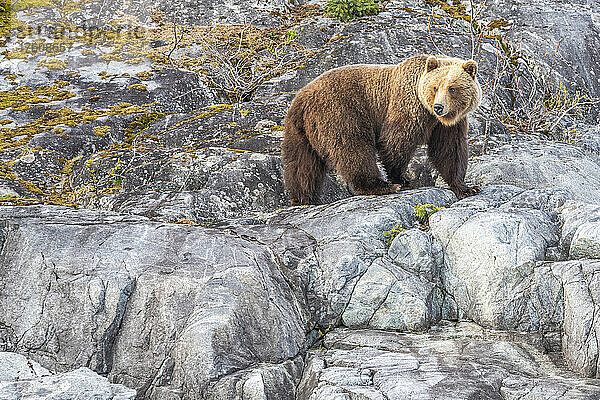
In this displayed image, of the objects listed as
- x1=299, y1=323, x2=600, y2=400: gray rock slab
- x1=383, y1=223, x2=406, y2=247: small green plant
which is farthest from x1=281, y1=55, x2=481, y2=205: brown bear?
x1=299, y1=323, x2=600, y2=400: gray rock slab

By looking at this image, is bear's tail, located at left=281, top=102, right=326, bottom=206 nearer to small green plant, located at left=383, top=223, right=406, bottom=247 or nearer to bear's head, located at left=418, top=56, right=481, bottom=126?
bear's head, located at left=418, top=56, right=481, bottom=126

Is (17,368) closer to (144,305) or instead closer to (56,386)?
(56,386)

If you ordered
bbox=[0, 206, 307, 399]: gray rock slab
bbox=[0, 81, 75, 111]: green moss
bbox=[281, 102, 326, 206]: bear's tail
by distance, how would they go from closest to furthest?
bbox=[0, 206, 307, 399]: gray rock slab
bbox=[281, 102, 326, 206]: bear's tail
bbox=[0, 81, 75, 111]: green moss

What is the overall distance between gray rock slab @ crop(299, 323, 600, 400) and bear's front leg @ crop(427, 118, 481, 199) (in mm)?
2413

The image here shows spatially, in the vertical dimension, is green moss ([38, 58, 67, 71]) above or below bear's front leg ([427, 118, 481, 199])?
below

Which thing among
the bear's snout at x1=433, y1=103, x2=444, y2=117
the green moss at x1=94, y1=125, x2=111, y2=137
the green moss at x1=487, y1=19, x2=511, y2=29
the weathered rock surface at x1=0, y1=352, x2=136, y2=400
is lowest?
the green moss at x1=94, y1=125, x2=111, y2=137

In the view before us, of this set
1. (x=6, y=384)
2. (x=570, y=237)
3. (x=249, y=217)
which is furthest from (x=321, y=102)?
(x=6, y=384)

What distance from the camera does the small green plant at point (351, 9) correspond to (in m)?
14.5

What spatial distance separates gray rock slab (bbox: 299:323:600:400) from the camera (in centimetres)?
420

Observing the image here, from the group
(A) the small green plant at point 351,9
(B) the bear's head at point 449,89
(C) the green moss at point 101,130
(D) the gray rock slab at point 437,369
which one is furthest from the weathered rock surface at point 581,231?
(A) the small green plant at point 351,9

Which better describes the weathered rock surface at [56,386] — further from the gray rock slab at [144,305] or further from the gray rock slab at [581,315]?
the gray rock slab at [581,315]

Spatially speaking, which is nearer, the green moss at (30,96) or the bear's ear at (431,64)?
the bear's ear at (431,64)

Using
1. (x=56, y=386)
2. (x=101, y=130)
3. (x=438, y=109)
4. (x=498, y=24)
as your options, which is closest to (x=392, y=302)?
(x=438, y=109)

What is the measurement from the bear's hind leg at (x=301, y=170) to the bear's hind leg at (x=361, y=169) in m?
0.64
